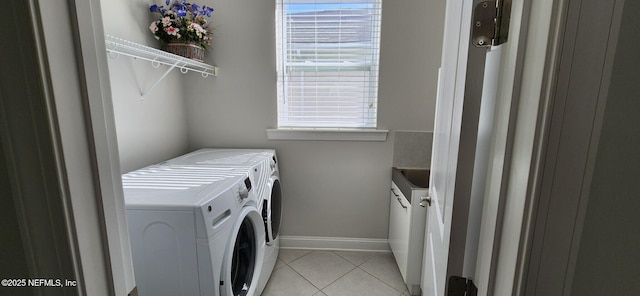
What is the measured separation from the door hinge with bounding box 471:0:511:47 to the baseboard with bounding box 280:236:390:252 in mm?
2076

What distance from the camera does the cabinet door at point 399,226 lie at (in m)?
1.78

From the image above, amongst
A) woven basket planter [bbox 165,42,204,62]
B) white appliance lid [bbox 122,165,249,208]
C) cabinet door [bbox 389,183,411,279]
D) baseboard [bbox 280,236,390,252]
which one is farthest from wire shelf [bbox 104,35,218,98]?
cabinet door [bbox 389,183,411,279]

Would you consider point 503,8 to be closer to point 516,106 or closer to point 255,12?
point 516,106

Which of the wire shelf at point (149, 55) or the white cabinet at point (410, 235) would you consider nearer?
the wire shelf at point (149, 55)

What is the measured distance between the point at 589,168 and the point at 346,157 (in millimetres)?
1821

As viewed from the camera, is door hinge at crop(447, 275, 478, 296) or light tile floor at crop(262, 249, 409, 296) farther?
light tile floor at crop(262, 249, 409, 296)

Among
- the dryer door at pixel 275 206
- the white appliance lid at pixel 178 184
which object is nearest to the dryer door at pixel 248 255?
the white appliance lid at pixel 178 184

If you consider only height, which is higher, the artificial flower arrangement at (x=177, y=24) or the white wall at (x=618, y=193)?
the artificial flower arrangement at (x=177, y=24)

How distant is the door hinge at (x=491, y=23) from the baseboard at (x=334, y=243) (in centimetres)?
208

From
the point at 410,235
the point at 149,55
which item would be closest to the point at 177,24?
the point at 149,55

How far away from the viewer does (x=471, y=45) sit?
566mm

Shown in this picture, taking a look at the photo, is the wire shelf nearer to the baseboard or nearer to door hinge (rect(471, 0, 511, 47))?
door hinge (rect(471, 0, 511, 47))

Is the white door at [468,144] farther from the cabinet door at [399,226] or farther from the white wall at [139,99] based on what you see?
the white wall at [139,99]

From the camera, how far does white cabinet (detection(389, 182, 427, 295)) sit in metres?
1.66
